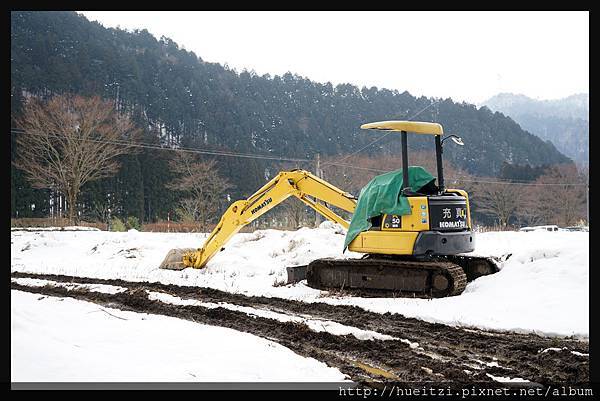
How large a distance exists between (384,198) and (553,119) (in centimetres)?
10498

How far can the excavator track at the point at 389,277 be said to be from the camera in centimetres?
990

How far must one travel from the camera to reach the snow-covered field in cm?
843

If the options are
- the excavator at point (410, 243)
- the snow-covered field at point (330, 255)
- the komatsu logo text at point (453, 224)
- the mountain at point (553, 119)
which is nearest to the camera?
the snow-covered field at point (330, 255)

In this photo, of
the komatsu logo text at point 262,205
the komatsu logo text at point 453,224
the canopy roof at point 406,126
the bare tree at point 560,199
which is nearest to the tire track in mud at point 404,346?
the komatsu logo text at point 453,224

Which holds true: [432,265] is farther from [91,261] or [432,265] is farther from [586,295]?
[91,261]

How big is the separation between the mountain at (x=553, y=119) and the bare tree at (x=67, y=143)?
53440 mm

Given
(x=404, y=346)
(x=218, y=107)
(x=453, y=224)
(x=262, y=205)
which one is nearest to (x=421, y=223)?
(x=453, y=224)

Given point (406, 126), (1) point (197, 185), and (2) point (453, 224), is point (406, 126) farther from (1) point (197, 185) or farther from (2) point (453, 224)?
(1) point (197, 185)

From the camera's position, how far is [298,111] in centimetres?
6281

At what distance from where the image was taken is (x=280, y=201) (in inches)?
532

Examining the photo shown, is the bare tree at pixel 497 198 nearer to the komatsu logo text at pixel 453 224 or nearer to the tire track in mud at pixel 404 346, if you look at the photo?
the komatsu logo text at pixel 453 224

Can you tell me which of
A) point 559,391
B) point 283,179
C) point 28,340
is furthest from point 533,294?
point 28,340

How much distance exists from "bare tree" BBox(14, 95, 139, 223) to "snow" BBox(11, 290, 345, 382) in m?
28.4

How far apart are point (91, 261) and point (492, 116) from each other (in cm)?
5500
